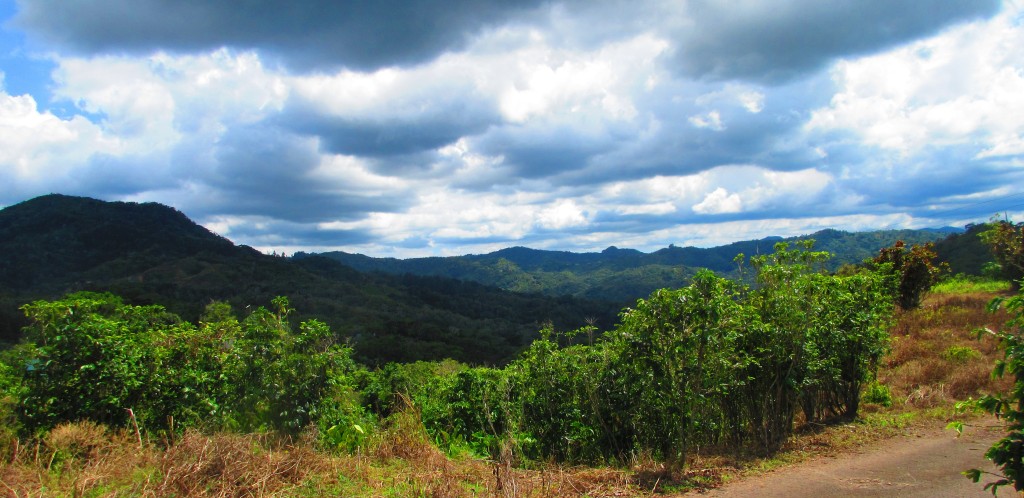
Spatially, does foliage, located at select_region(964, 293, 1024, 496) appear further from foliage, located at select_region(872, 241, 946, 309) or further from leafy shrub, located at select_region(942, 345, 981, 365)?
foliage, located at select_region(872, 241, 946, 309)

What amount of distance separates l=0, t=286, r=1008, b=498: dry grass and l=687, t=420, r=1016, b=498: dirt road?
0.28 meters

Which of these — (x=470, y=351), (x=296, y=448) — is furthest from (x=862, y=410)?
(x=470, y=351)

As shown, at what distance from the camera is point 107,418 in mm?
6215

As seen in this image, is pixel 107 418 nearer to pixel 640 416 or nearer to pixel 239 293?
pixel 640 416

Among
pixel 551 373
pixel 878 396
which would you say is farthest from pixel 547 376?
pixel 878 396

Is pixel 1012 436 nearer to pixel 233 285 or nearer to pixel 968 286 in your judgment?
pixel 968 286

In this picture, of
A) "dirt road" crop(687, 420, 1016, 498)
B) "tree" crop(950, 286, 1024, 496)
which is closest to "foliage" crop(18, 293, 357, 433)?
"dirt road" crop(687, 420, 1016, 498)

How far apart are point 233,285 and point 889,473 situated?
89996 millimetres

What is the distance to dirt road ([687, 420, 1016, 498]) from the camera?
231 inches

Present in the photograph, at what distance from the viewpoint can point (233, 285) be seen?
276ft

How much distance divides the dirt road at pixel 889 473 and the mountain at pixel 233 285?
50136 mm

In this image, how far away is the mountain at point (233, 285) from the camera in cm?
6688

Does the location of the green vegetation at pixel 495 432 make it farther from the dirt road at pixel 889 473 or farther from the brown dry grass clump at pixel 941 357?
the brown dry grass clump at pixel 941 357

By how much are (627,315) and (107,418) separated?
588cm
